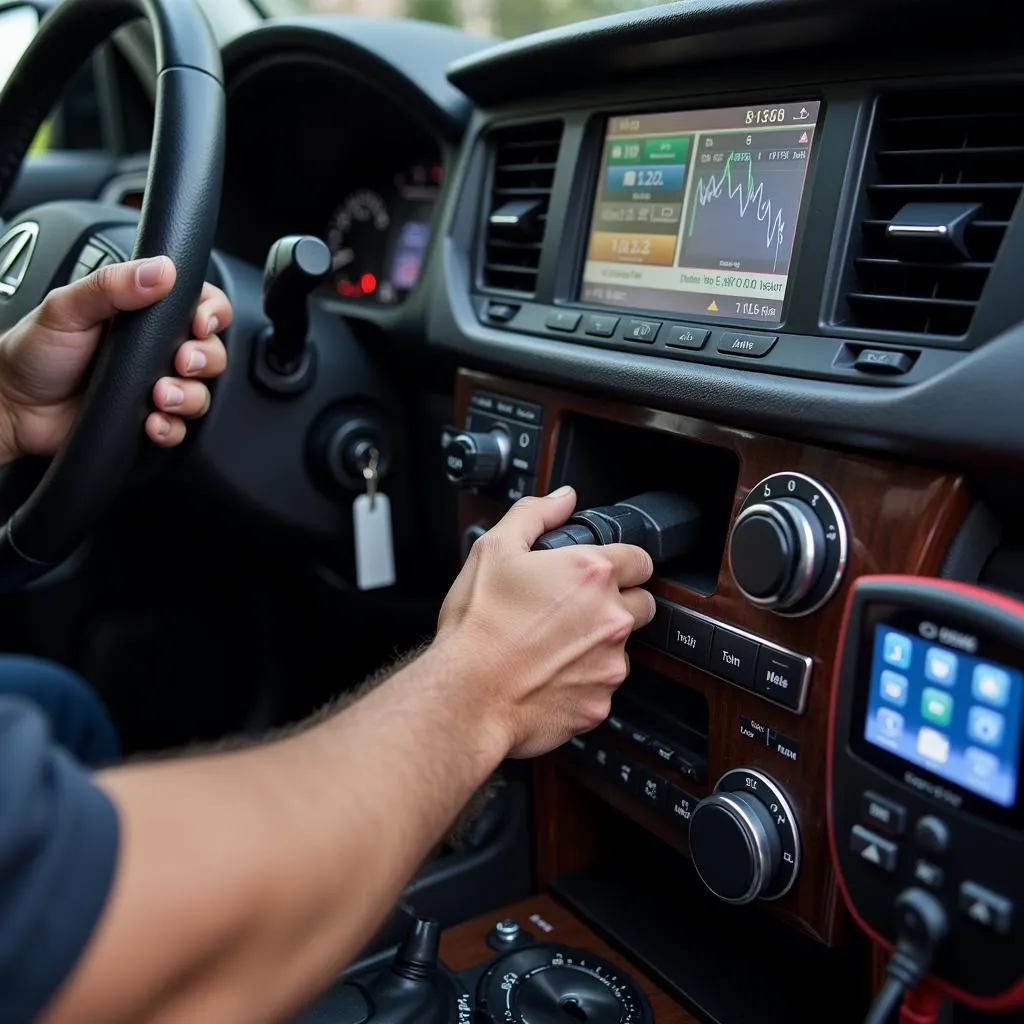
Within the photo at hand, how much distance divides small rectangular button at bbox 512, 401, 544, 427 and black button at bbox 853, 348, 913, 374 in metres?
0.37

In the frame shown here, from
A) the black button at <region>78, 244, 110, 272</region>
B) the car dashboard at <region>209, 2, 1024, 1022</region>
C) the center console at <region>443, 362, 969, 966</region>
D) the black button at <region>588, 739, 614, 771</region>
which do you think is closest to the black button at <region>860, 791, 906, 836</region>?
the car dashboard at <region>209, 2, 1024, 1022</region>

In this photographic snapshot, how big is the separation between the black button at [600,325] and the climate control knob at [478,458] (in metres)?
0.16

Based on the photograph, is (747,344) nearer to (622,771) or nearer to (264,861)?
(622,771)

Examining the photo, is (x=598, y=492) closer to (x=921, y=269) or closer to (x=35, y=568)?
(x=921, y=269)

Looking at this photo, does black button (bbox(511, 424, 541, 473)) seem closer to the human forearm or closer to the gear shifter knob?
the gear shifter knob

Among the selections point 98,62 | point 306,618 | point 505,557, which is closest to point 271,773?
point 505,557

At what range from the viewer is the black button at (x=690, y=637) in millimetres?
883

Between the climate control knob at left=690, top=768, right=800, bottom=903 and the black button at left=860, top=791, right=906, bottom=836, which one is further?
the climate control knob at left=690, top=768, right=800, bottom=903

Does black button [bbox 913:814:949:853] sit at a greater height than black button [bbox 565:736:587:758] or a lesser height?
greater

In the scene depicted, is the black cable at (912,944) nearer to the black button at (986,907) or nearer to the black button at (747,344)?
the black button at (986,907)

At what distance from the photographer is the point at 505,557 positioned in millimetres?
835

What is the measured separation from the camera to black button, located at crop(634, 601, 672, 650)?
3.02 ft

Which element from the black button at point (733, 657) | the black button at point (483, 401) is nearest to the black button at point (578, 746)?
the black button at point (733, 657)

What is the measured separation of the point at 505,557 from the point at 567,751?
0.32 m
